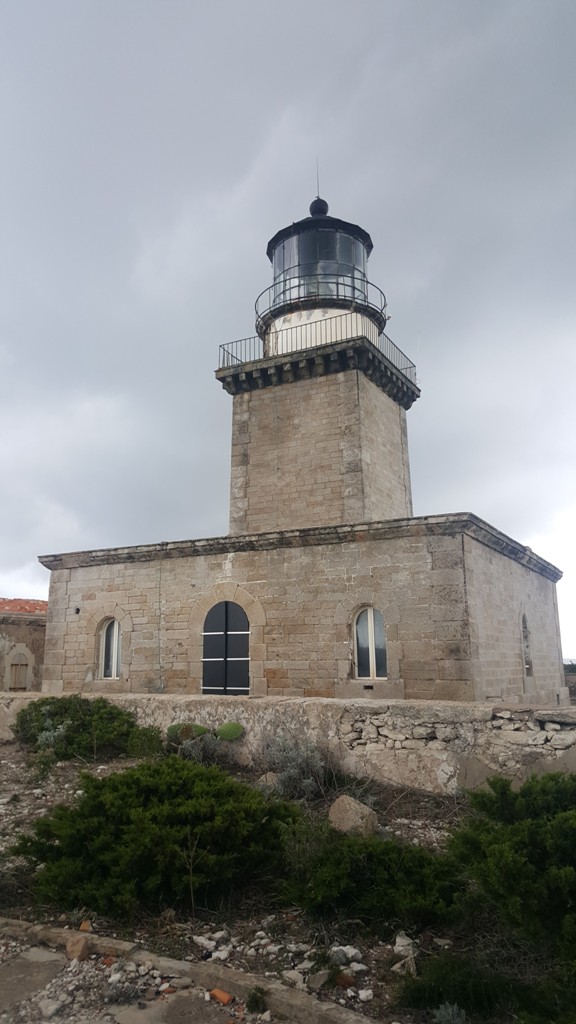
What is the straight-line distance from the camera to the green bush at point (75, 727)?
28.9 ft

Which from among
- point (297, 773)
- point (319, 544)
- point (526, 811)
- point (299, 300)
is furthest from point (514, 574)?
point (526, 811)

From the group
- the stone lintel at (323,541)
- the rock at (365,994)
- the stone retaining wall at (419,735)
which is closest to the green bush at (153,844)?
the rock at (365,994)

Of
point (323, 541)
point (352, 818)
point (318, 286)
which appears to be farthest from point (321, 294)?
point (352, 818)

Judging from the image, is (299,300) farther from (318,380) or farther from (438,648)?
(438,648)

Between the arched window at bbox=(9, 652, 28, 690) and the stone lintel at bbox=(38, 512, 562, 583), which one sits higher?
the stone lintel at bbox=(38, 512, 562, 583)

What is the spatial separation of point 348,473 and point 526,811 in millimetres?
11902

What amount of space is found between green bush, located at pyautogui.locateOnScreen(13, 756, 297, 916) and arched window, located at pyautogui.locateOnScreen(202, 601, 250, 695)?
7032mm

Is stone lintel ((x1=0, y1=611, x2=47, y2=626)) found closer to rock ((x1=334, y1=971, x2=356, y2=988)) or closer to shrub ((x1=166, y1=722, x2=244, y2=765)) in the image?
shrub ((x1=166, y1=722, x2=244, y2=765))

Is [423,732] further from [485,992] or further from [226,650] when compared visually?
[226,650]

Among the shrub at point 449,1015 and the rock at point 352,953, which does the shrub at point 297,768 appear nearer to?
the rock at point 352,953

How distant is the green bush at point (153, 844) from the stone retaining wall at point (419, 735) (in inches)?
87.6

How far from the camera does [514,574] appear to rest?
13172mm

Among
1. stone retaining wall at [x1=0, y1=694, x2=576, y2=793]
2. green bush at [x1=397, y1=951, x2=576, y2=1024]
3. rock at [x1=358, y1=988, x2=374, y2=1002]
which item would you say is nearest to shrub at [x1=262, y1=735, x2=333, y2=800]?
stone retaining wall at [x1=0, y1=694, x2=576, y2=793]

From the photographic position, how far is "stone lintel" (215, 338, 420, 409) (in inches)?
629
